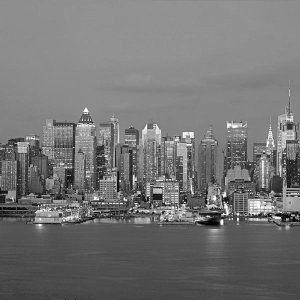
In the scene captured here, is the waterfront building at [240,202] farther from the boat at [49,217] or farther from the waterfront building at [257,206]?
the boat at [49,217]

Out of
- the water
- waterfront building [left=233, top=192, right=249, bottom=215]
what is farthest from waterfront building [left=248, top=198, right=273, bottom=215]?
the water

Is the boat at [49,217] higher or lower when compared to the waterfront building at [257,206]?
lower

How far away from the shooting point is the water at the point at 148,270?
36.9 metres

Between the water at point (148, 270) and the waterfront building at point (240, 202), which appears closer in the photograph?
the water at point (148, 270)

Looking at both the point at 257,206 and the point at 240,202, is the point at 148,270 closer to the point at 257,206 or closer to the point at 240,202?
the point at 257,206

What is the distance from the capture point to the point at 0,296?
35.5 m

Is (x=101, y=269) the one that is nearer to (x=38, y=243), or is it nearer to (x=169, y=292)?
(x=169, y=292)

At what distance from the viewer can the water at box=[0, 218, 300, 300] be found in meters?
36.9

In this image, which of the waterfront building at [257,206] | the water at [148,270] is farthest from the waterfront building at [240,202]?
the water at [148,270]

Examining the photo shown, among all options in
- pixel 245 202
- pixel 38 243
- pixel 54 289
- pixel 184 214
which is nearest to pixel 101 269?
pixel 54 289

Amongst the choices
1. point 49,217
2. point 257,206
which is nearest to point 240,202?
point 257,206

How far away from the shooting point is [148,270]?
149 feet

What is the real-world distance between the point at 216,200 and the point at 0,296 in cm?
15571

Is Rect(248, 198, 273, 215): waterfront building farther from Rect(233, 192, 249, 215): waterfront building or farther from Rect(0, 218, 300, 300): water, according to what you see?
Rect(0, 218, 300, 300): water
